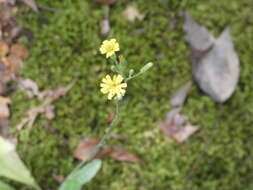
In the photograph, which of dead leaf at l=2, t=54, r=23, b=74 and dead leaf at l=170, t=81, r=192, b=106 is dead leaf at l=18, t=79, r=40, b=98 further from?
dead leaf at l=170, t=81, r=192, b=106

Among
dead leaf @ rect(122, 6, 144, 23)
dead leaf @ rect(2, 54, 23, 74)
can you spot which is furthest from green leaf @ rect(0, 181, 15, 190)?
dead leaf @ rect(122, 6, 144, 23)

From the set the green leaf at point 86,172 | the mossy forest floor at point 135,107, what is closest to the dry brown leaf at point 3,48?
the mossy forest floor at point 135,107

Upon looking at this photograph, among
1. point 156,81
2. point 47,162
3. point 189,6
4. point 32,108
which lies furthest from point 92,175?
point 189,6

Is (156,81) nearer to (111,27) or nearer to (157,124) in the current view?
(157,124)

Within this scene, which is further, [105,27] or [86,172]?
[105,27]

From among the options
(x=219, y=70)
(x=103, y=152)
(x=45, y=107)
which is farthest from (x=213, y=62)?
(x=45, y=107)

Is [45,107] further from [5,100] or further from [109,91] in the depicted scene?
[109,91]

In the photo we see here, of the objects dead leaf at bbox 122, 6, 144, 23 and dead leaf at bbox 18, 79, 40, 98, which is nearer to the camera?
dead leaf at bbox 18, 79, 40, 98
